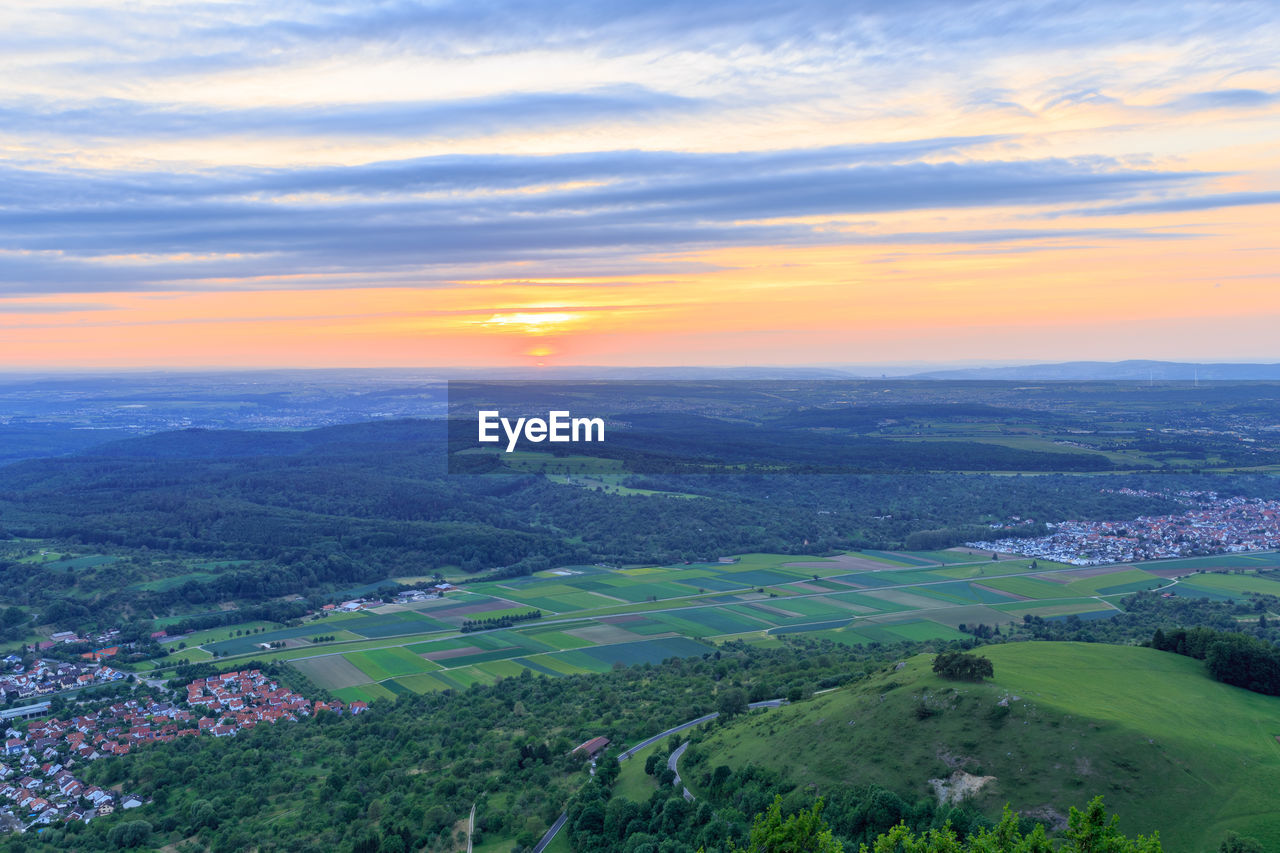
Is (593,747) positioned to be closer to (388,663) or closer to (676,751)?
(676,751)

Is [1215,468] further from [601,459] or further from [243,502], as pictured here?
[243,502]

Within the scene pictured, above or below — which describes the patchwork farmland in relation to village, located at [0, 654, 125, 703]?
above

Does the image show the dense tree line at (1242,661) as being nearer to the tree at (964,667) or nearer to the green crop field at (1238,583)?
the tree at (964,667)

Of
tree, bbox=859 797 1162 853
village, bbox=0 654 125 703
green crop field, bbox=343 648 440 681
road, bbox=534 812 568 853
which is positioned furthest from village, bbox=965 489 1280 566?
village, bbox=0 654 125 703

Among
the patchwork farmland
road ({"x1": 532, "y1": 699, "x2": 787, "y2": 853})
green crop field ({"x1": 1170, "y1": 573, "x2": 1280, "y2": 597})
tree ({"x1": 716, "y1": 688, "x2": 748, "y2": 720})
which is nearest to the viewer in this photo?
road ({"x1": 532, "y1": 699, "x2": 787, "y2": 853})

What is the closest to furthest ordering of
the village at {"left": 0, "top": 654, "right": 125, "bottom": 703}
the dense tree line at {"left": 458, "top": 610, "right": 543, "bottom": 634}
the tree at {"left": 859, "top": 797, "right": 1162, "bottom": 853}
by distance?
the tree at {"left": 859, "top": 797, "right": 1162, "bottom": 853} → the village at {"left": 0, "top": 654, "right": 125, "bottom": 703} → the dense tree line at {"left": 458, "top": 610, "right": 543, "bottom": 634}

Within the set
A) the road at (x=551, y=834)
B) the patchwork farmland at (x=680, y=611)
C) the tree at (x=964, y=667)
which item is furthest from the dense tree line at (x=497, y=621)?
the tree at (x=964, y=667)

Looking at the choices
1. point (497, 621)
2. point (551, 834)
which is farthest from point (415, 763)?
point (497, 621)

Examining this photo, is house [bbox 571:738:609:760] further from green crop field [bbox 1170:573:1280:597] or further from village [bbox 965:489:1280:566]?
village [bbox 965:489:1280:566]
